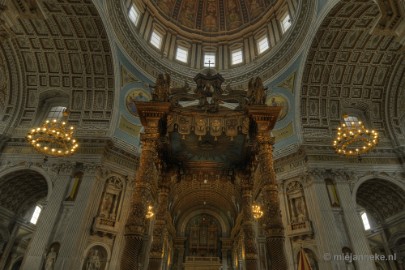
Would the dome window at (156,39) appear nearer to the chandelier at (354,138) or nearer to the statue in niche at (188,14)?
the statue in niche at (188,14)

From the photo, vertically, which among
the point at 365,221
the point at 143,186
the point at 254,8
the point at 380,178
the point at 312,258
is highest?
the point at 254,8

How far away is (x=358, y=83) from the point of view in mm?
15453

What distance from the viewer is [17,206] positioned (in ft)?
49.5

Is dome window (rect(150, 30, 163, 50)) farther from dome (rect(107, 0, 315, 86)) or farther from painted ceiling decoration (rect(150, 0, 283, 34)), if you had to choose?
painted ceiling decoration (rect(150, 0, 283, 34))

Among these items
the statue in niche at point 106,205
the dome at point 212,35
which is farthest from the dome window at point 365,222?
the statue in niche at point 106,205

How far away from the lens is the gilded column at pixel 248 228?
398 inches

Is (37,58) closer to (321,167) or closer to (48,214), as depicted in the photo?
(48,214)

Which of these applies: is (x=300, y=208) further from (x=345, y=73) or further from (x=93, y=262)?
(x=93, y=262)

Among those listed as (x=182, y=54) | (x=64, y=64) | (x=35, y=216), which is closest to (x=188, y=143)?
(x=64, y=64)

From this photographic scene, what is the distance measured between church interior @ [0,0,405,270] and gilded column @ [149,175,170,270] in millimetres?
67

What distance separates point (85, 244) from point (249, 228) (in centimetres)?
795

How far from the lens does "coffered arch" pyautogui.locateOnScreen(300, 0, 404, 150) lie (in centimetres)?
1375

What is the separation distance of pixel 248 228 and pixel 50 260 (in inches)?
353

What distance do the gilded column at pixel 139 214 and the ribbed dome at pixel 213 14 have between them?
18.0 m
